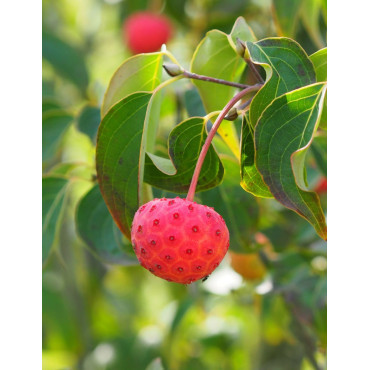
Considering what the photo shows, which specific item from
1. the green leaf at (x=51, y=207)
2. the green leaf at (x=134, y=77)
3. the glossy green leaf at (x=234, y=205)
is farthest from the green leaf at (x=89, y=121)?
the green leaf at (x=134, y=77)

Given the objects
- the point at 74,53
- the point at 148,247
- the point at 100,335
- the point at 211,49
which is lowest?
the point at 100,335

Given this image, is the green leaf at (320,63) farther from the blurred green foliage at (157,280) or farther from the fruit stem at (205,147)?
the blurred green foliage at (157,280)

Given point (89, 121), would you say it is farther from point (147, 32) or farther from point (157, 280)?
point (157, 280)

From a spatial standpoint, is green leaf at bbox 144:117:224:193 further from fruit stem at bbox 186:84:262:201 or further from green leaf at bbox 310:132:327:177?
green leaf at bbox 310:132:327:177

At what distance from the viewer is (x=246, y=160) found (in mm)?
867

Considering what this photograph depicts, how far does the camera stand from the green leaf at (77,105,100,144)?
1.35 meters

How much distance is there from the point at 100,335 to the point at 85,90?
89 cm

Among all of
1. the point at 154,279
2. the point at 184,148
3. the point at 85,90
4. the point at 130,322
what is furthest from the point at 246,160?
the point at 154,279

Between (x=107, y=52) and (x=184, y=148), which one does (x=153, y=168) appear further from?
(x=107, y=52)

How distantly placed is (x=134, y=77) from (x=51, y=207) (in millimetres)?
412
